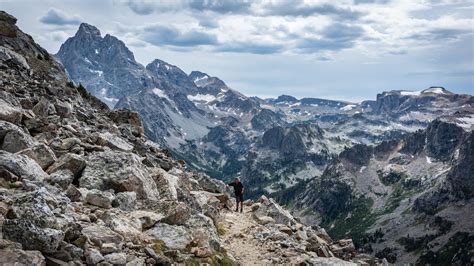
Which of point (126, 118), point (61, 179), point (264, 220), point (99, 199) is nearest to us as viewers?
point (99, 199)

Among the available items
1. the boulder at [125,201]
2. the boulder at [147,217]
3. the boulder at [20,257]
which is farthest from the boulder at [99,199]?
the boulder at [20,257]

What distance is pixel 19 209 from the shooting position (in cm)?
1659

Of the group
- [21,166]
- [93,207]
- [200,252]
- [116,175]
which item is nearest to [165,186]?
[116,175]

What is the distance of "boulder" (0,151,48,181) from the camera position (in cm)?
2345

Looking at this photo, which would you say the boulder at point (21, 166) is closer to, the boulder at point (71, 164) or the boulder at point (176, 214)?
the boulder at point (71, 164)

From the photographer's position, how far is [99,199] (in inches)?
975

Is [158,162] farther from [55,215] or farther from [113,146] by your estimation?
[55,215]

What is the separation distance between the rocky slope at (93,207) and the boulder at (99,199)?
52 millimetres

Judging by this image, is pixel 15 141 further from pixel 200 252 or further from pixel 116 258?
pixel 116 258

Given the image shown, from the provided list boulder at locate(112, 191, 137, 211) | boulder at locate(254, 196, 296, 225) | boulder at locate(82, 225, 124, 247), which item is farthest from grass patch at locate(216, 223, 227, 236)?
boulder at locate(82, 225, 124, 247)

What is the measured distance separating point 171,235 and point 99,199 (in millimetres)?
4458

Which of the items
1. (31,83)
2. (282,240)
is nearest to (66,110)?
(31,83)

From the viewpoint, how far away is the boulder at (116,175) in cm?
2795

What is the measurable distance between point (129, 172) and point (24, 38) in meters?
56.6
